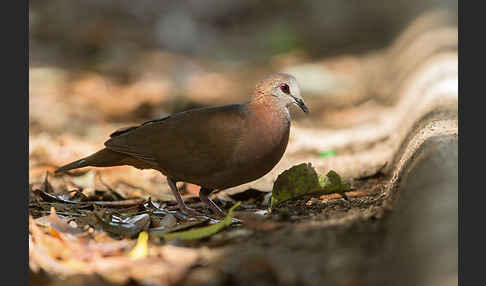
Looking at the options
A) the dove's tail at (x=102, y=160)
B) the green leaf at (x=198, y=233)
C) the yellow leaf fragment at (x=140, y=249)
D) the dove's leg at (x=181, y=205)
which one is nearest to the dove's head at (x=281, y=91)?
the dove's leg at (x=181, y=205)

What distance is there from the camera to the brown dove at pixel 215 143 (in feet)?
13.2

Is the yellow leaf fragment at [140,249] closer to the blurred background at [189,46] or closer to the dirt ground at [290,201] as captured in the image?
the dirt ground at [290,201]

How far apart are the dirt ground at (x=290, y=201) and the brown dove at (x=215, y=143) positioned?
0.96ft

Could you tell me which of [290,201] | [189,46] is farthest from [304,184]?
[189,46]

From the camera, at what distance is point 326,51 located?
10711 millimetres

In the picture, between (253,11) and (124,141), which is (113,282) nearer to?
(124,141)

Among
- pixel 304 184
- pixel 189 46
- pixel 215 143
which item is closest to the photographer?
pixel 304 184

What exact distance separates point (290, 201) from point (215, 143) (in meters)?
0.63

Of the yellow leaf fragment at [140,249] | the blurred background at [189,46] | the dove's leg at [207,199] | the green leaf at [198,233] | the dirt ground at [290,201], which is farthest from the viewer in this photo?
the blurred background at [189,46]

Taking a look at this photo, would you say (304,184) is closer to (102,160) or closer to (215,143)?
(215,143)

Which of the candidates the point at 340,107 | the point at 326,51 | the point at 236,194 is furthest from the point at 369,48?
the point at 236,194

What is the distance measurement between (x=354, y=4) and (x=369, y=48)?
11.3 feet

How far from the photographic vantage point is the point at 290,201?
415 centimetres

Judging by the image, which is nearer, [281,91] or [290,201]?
[290,201]
